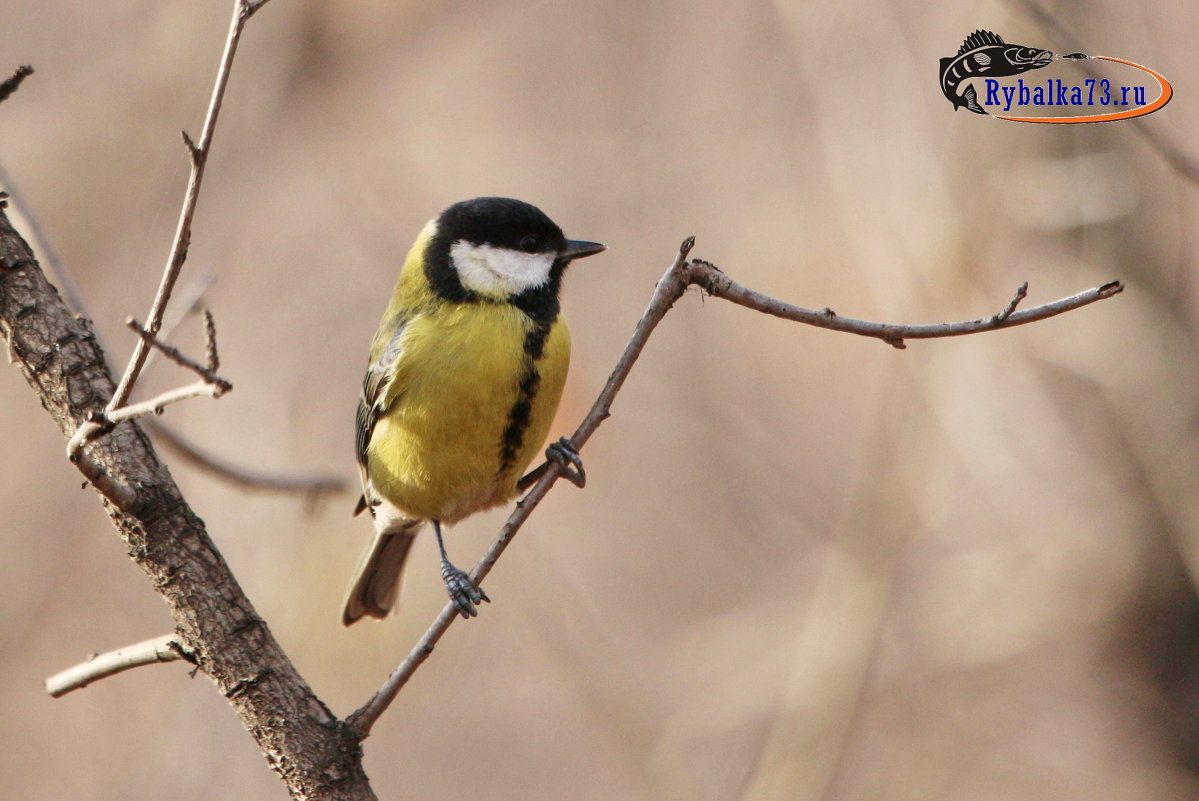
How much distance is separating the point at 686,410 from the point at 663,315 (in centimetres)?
495

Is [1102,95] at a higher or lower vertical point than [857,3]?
lower

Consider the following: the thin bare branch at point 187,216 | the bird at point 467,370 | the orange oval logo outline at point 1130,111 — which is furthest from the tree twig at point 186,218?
the orange oval logo outline at point 1130,111

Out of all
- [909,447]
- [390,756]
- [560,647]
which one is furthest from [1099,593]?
[390,756]

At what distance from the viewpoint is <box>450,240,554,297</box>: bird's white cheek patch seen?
3391 mm

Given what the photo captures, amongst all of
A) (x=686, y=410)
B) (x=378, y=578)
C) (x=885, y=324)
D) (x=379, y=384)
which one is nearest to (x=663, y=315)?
(x=885, y=324)

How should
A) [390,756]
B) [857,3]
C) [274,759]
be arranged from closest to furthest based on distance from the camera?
[274,759] < [857,3] < [390,756]

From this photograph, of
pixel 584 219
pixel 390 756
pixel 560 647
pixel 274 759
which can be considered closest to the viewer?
pixel 274 759

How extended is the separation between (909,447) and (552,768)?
3.57 metres

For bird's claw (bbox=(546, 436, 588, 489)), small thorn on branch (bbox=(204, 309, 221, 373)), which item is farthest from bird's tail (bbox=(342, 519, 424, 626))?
small thorn on branch (bbox=(204, 309, 221, 373))

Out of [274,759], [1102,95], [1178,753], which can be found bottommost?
[1178,753]

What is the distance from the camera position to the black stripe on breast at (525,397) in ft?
10.4

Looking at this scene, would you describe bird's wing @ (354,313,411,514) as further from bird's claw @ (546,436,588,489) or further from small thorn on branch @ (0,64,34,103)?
small thorn on branch @ (0,64,34,103)

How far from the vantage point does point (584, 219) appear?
7344mm

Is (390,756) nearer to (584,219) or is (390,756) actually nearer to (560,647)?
(560,647)
